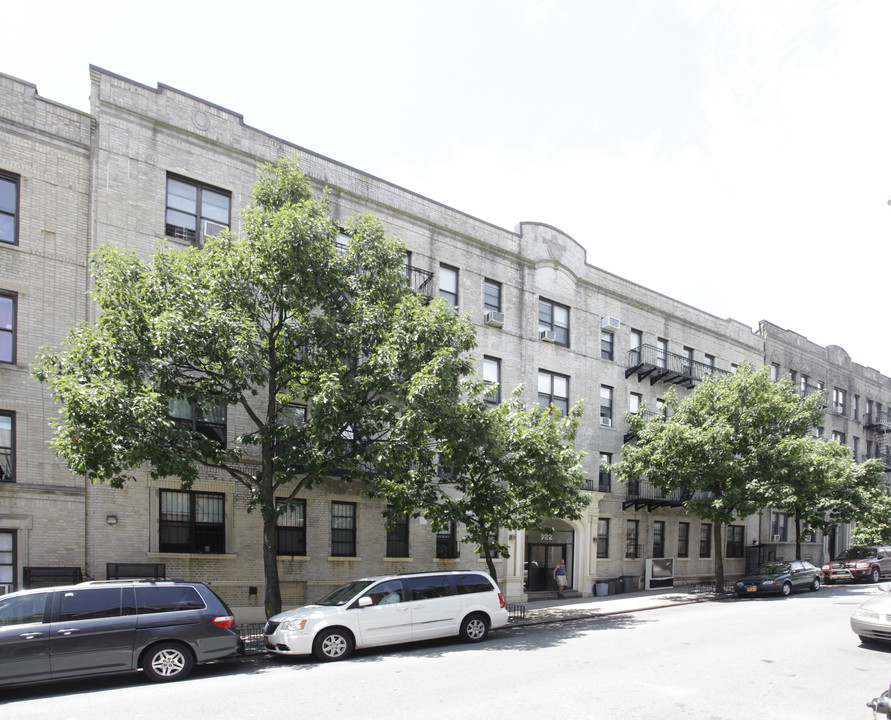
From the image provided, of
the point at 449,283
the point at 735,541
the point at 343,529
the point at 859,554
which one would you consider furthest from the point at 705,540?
the point at 343,529

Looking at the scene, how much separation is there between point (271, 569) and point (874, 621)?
39.1 feet

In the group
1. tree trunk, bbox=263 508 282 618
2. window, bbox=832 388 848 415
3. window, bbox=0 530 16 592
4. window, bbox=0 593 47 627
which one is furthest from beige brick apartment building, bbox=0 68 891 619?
window, bbox=832 388 848 415

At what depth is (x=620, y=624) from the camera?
56.7 feet

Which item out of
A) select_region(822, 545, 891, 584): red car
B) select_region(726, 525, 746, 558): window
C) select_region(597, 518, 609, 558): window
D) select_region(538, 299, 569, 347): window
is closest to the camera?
select_region(538, 299, 569, 347): window

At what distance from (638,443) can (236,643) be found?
18.6 meters

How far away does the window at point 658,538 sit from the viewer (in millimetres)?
29255

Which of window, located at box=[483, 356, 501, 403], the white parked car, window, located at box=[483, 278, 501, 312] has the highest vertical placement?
→ window, located at box=[483, 278, 501, 312]

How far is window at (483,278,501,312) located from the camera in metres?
24.5

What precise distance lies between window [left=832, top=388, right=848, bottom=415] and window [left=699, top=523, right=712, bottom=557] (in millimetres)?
16840

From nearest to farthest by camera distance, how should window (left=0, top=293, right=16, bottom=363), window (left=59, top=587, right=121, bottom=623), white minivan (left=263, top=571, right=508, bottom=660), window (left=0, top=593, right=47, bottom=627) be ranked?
window (left=0, top=593, right=47, bottom=627) < window (left=59, top=587, right=121, bottom=623) < white minivan (left=263, top=571, right=508, bottom=660) < window (left=0, top=293, right=16, bottom=363)

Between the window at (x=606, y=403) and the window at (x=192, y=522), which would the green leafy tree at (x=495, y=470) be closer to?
the window at (x=192, y=522)

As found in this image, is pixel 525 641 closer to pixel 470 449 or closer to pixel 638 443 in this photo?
pixel 470 449

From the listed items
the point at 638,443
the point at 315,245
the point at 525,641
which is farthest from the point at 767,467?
the point at 315,245

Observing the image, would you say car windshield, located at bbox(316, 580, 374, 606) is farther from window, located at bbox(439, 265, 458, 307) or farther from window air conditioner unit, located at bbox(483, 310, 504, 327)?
window air conditioner unit, located at bbox(483, 310, 504, 327)
